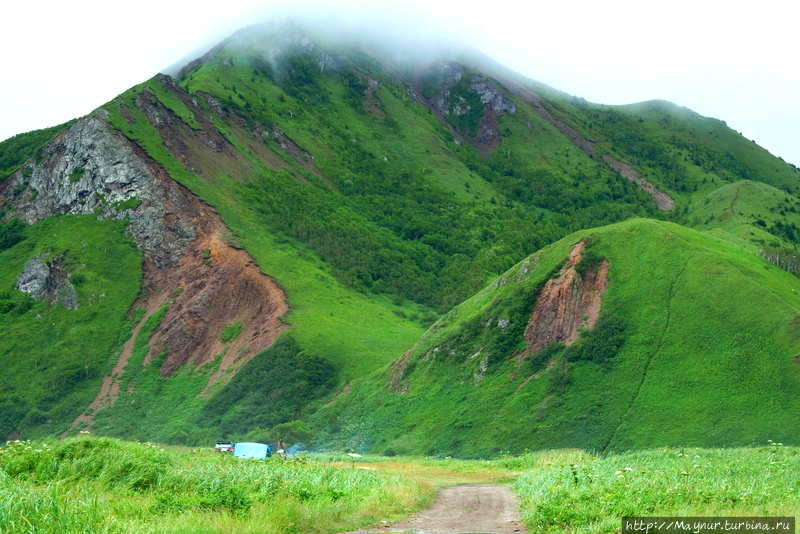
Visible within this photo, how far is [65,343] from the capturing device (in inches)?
3597

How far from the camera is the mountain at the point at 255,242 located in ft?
266

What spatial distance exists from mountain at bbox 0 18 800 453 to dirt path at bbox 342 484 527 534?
96.3 ft

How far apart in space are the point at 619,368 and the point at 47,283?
263ft

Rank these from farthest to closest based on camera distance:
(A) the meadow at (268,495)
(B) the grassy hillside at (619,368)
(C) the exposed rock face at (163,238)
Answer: (C) the exposed rock face at (163,238) < (B) the grassy hillside at (619,368) < (A) the meadow at (268,495)

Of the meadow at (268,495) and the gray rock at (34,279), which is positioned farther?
the gray rock at (34,279)

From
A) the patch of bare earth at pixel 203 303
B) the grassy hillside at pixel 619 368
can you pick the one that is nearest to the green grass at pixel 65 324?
the patch of bare earth at pixel 203 303

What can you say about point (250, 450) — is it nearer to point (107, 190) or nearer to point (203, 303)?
point (203, 303)

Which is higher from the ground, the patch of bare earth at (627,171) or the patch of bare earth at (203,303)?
the patch of bare earth at (627,171)

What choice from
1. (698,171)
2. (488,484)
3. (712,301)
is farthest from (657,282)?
(698,171)

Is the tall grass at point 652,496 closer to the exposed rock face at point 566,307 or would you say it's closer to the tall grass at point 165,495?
the tall grass at point 165,495

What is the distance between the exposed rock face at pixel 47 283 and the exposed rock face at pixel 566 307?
2584 inches

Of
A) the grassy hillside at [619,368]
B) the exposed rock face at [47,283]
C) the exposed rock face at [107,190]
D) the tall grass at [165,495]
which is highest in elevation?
the exposed rock face at [107,190]

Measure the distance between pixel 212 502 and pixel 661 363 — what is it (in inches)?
1819

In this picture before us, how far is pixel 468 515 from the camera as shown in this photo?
18.9 metres
